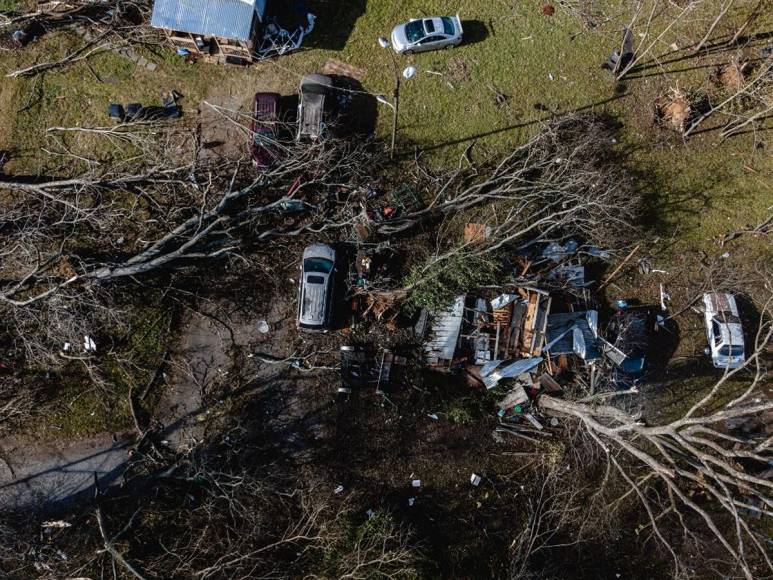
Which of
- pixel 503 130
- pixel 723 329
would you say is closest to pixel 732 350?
pixel 723 329

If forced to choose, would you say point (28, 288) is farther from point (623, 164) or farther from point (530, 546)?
point (623, 164)

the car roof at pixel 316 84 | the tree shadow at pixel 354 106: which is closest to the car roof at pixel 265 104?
the car roof at pixel 316 84

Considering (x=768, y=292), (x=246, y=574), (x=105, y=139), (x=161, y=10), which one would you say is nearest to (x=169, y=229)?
(x=105, y=139)

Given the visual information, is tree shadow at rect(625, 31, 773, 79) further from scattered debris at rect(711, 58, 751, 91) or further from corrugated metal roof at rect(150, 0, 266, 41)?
corrugated metal roof at rect(150, 0, 266, 41)

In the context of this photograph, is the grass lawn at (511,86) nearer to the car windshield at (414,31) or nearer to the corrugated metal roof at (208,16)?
the car windshield at (414,31)

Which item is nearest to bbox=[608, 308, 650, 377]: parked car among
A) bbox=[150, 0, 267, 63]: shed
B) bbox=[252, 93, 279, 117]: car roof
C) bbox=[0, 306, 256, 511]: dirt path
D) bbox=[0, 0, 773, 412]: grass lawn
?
bbox=[0, 0, 773, 412]: grass lawn
